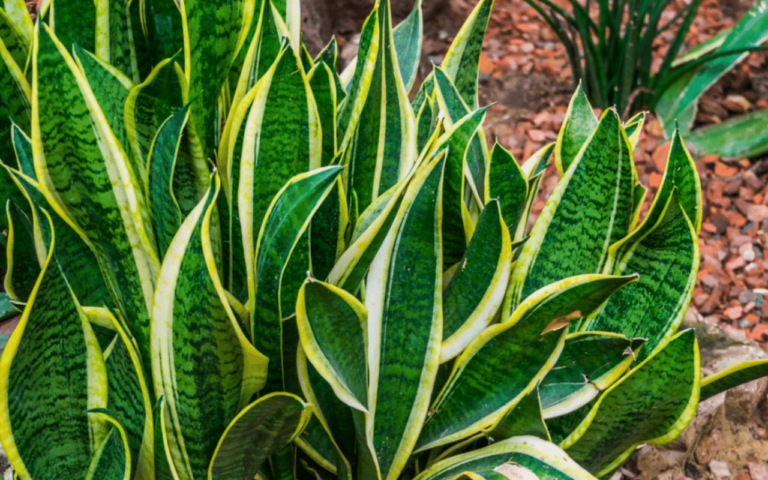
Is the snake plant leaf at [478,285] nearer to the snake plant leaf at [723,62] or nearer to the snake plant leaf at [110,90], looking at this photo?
the snake plant leaf at [110,90]

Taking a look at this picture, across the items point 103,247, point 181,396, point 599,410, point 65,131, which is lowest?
point 599,410

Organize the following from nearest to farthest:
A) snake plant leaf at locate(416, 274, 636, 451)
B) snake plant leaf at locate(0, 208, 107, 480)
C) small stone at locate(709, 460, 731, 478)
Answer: snake plant leaf at locate(0, 208, 107, 480), snake plant leaf at locate(416, 274, 636, 451), small stone at locate(709, 460, 731, 478)

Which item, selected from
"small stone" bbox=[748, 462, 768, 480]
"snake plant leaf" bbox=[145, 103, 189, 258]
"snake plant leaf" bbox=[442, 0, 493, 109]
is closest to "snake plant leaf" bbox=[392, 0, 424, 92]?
"snake plant leaf" bbox=[442, 0, 493, 109]

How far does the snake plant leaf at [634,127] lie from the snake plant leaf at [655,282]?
17 centimetres

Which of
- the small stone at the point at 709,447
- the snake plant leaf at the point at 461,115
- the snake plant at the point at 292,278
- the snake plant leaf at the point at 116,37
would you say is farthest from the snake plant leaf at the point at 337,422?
the small stone at the point at 709,447

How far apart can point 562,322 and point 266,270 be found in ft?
1.02

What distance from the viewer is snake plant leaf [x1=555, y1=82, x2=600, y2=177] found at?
3.07 ft

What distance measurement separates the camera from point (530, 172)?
994 millimetres

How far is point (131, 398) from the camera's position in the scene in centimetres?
73

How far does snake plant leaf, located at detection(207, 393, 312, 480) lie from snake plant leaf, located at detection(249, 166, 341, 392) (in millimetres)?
75

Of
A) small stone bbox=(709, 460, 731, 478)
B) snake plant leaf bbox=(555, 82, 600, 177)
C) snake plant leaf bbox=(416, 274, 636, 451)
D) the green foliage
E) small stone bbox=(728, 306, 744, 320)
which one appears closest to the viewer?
snake plant leaf bbox=(416, 274, 636, 451)

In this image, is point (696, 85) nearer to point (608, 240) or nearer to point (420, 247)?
point (608, 240)

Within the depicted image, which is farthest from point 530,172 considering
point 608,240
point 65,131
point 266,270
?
point 65,131

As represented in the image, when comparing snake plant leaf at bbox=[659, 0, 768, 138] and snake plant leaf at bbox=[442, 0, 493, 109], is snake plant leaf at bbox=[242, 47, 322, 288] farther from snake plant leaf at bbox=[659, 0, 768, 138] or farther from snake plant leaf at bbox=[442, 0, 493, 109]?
snake plant leaf at bbox=[659, 0, 768, 138]
